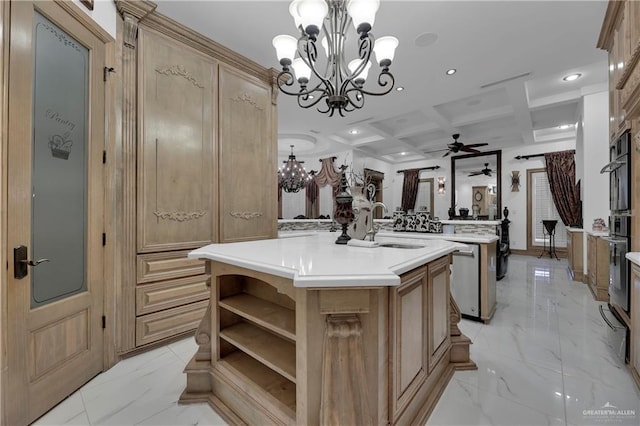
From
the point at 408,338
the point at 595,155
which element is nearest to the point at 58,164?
the point at 408,338

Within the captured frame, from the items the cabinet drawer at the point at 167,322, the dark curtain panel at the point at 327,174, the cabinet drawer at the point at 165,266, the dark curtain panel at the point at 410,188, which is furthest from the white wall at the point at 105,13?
the dark curtain panel at the point at 410,188

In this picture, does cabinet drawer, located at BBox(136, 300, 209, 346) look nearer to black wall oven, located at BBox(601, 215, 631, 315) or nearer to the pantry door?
the pantry door

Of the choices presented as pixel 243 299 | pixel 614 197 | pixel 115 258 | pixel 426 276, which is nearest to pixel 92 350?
pixel 115 258

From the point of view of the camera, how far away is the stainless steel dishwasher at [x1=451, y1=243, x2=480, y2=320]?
9.29 feet

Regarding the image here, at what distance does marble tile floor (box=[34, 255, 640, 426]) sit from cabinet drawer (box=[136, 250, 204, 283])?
0.63 m

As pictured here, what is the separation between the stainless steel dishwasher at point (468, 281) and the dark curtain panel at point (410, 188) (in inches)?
263

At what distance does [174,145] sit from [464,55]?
3388mm

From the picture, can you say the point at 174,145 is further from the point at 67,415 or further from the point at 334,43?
the point at 67,415

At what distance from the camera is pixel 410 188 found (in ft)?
31.5

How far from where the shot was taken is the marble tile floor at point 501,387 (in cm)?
152

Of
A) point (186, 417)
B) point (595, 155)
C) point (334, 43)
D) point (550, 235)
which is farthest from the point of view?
point (550, 235)

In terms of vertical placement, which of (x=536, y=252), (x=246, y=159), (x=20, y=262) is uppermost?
(x=246, y=159)

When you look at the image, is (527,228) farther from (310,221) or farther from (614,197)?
(310,221)

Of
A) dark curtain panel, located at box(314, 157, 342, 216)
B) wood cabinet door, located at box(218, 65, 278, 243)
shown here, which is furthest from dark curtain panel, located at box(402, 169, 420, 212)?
wood cabinet door, located at box(218, 65, 278, 243)
